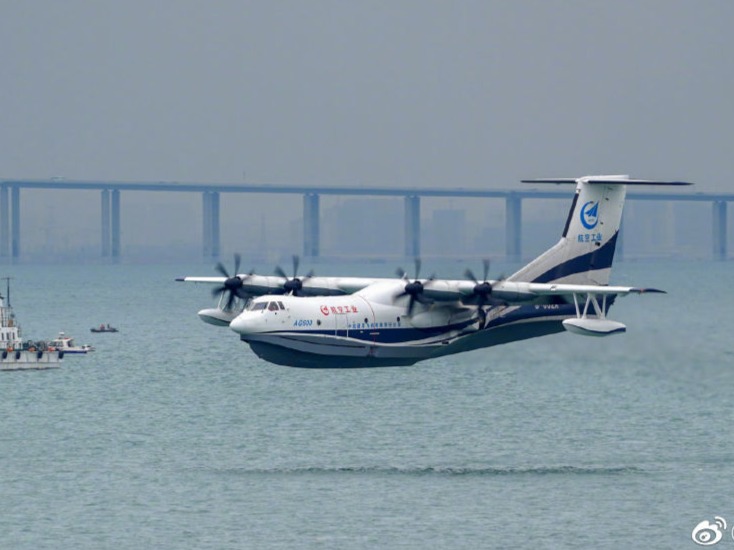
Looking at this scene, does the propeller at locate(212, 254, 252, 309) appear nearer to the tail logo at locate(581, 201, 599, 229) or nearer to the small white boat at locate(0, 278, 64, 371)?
the tail logo at locate(581, 201, 599, 229)

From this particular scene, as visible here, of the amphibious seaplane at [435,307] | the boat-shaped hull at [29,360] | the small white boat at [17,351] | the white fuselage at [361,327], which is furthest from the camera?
the boat-shaped hull at [29,360]

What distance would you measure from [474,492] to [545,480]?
12.3 feet

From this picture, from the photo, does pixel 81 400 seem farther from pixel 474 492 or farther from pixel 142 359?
pixel 474 492

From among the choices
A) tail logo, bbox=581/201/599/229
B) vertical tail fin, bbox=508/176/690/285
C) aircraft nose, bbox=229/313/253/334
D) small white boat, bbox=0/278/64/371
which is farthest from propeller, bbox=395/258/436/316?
small white boat, bbox=0/278/64/371

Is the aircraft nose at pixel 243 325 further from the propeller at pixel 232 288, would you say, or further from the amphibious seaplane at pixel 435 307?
the propeller at pixel 232 288

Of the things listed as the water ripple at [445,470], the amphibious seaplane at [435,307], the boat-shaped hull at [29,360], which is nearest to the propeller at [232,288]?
the amphibious seaplane at [435,307]

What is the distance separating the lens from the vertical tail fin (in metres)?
83.7

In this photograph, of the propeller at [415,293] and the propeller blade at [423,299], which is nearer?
the propeller at [415,293]

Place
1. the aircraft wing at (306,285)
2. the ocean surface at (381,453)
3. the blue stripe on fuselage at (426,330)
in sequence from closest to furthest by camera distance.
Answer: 1. the ocean surface at (381,453)
2. the blue stripe on fuselage at (426,330)
3. the aircraft wing at (306,285)

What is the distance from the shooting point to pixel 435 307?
3204 inches

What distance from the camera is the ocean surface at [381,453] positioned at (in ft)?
197

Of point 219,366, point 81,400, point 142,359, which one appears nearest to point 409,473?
point 81,400

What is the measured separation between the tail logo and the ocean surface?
239 inches

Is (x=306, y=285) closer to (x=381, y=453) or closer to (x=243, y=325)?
(x=243, y=325)
